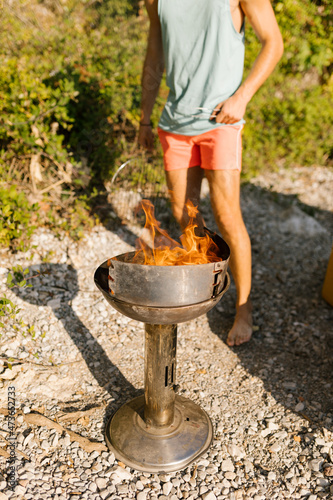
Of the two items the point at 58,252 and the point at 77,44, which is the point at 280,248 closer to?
the point at 58,252

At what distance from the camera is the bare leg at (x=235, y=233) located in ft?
9.05

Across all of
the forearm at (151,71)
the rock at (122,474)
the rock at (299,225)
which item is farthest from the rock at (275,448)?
the rock at (299,225)

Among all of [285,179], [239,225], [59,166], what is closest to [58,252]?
[59,166]

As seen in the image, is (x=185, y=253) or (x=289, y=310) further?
(x=289, y=310)

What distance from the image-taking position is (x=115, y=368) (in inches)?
112

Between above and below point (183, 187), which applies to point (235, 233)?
below

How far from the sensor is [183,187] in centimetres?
298

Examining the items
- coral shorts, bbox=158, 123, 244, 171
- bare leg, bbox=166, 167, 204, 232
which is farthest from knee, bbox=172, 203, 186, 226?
coral shorts, bbox=158, 123, 244, 171

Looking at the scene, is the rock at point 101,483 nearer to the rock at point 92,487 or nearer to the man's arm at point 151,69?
the rock at point 92,487

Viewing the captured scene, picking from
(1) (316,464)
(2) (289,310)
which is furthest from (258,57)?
(1) (316,464)

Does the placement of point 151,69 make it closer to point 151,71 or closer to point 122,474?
point 151,71

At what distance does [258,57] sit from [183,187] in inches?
37.1

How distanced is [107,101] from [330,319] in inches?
118

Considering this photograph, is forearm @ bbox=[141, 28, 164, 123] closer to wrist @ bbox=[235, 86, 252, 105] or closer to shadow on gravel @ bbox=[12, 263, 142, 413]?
wrist @ bbox=[235, 86, 252, 105]
